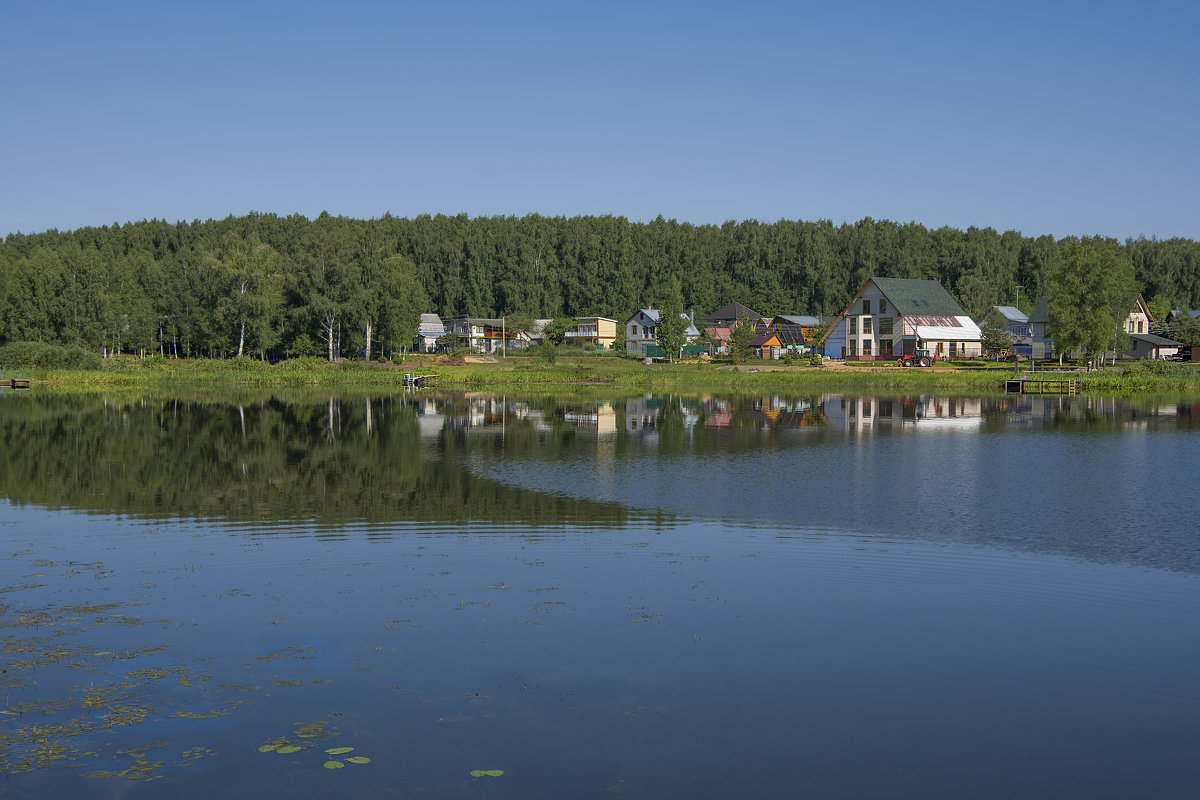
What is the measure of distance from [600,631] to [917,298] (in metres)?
104

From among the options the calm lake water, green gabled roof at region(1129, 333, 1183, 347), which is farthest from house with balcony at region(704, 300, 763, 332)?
the calm lake water

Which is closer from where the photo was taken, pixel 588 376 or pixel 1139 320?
pixel 588 376

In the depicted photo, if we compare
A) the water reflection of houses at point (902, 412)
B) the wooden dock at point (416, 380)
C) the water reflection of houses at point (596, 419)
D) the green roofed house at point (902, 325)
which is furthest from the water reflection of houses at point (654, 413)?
the green roofed house at point (902, 325)

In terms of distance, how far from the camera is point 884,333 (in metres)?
109

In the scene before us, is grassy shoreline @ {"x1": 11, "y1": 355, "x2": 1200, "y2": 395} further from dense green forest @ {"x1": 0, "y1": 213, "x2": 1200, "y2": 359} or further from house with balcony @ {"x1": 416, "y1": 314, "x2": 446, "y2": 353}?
house with balcony @ {"x1": 416, "y1": 314, "x2": 446, "y2": 353}

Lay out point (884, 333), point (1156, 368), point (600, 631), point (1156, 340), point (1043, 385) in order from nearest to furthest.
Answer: point (600, 631) < point (1043, 385) < point (1156, 368) < point (1156, 340) < point (884, 333)

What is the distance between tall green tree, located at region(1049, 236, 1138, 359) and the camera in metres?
86.4

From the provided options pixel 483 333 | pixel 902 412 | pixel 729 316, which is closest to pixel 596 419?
pixel 902 412

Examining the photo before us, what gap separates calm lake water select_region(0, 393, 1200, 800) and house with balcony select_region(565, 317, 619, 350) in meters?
107

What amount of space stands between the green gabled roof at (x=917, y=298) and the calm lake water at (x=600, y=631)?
257 ft

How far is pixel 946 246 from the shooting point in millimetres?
165875

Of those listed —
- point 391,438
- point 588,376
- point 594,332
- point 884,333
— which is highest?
point 594,332

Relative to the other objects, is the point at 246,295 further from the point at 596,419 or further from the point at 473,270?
the point at 596,419

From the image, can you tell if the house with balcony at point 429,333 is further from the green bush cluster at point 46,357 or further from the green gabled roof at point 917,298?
the green gabled roof at point 917,298
